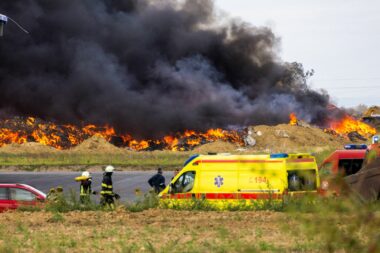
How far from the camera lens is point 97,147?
7094 centimetres

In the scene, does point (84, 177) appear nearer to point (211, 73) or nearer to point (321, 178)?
point (321, 178)

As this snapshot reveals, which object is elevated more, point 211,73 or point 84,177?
point 211,73

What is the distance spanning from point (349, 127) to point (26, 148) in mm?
40072

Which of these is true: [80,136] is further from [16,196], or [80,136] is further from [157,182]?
[16,196]

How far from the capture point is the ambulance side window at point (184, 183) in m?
17.5

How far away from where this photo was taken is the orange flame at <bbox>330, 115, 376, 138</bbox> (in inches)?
3292

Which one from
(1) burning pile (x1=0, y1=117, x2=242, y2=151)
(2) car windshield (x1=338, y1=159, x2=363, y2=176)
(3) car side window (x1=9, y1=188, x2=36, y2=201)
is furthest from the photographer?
(1) burning pile (x1=0, y1=117, x2=242, y2=151)

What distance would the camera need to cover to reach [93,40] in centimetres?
7788

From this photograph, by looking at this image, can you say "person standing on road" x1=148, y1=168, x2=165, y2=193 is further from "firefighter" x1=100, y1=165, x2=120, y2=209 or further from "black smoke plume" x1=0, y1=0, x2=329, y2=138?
"black smoke plume" x1=0, y1=0, x2=329, y2=138

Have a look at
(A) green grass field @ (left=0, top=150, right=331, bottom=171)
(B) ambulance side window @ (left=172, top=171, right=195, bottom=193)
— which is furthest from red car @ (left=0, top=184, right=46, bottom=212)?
(A) green grass field @ (left=0, top=150, right=331, bottom=171)

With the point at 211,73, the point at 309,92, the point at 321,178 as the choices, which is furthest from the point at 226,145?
the point at 321,178

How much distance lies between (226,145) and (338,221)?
68251 mm

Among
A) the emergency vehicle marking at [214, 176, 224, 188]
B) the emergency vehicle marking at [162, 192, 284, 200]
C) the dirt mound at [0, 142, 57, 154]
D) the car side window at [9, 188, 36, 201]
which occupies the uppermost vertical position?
the dirt mound at [0, 142, 57, 154]

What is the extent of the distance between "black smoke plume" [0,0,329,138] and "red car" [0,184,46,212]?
178ft
